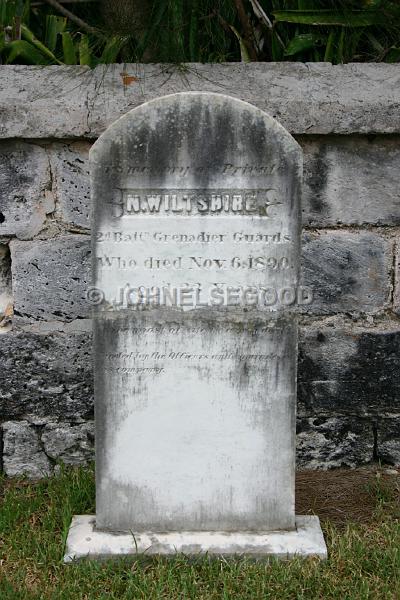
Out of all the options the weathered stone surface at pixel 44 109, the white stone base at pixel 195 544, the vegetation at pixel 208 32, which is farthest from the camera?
the vegetation at pixel 208 32

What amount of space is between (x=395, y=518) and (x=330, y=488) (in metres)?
0.35

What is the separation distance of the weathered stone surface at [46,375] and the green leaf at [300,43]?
1.56m

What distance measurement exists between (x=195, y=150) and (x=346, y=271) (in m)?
1.13

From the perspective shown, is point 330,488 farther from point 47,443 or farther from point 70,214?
point 70,214

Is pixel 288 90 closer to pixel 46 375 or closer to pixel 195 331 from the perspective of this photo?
pixel 195 331

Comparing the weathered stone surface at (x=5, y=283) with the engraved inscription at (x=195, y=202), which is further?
the weathered stone surface at (x=5, y=283)

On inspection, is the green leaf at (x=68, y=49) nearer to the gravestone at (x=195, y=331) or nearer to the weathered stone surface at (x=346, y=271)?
the gravestone at (x=195, y=331)

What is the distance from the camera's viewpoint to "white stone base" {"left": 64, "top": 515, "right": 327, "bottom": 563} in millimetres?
3023

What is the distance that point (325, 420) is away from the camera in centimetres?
384

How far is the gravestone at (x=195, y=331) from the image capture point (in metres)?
2.90

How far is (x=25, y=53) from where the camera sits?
12.1 feet

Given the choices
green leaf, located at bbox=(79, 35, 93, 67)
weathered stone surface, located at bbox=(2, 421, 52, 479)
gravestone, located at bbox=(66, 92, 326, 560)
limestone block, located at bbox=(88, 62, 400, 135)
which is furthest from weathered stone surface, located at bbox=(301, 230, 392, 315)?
weathered stone surface, located at bbox=(2, 421, 52, 479)

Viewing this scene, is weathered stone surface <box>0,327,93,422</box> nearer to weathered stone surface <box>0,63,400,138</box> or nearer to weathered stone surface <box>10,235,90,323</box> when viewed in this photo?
weathered stone surface <box>10,235,90,323</box>

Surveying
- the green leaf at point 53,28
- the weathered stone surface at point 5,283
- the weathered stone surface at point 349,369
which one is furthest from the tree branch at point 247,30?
the weathered stone surface at point 5,283
